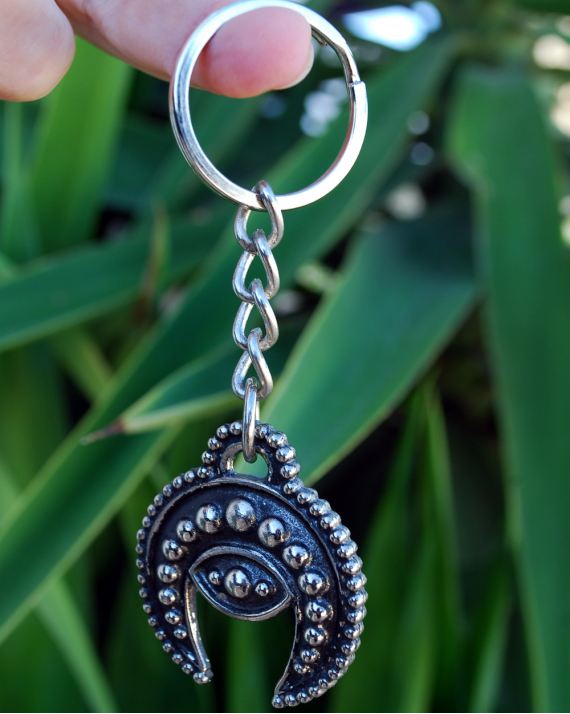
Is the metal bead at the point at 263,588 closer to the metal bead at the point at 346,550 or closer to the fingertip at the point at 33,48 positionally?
the metal bead at the point at 346,550

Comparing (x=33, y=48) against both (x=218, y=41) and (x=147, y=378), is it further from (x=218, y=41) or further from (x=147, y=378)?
(x=147, y=378)

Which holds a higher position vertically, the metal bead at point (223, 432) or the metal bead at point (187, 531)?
the metal bead at point (223, 432)

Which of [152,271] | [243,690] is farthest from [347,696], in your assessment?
[152,271]

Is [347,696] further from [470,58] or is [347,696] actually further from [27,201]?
[470,58]

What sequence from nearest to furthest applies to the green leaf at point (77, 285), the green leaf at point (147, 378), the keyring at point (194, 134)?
the keyring at point (194, 134) → the green leaf at point (147, 378) → the green leaf at point (77, 285)

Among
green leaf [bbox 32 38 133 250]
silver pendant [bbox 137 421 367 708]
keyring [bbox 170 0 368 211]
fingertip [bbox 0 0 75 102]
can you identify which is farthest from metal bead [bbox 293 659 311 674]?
green leaf [bbox 32 38 133 250]

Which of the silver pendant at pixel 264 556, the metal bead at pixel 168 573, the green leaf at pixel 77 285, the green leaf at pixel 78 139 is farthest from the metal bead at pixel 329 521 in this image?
the green leaf at pixel 78 139

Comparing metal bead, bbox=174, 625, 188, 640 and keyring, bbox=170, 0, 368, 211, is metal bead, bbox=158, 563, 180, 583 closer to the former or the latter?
metal bead, bbox=174, 625, 188, 640
